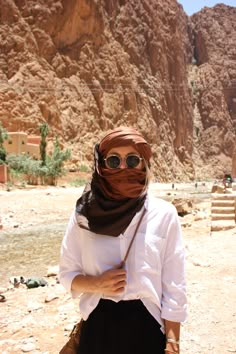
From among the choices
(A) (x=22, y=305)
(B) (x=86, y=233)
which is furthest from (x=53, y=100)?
(B) (x=86, y=233)

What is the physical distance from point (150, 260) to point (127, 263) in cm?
11

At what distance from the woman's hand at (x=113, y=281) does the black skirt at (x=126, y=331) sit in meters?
0.09

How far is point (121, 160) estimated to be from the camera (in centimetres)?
183

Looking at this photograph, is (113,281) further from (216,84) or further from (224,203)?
(216,84)

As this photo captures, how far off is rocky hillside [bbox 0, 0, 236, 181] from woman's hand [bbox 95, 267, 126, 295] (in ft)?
123

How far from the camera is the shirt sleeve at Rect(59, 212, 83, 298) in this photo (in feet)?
6.12

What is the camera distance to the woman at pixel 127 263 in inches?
68.6

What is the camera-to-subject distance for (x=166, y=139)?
5778 cm

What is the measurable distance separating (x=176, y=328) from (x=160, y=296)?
16 cm

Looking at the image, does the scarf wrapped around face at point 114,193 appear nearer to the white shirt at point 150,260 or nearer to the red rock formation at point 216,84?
the white shirt at point 150,260

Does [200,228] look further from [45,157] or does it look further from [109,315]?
[45,157]

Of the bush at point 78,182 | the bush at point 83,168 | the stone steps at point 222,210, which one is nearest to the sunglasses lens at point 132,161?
the stone steps at point 222,210

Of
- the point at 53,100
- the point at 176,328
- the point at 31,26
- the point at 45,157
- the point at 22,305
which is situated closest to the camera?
the point at 176,328

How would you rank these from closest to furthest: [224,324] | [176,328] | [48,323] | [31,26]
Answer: [176,328] → [224,324] → [48,323] → [31,26]
